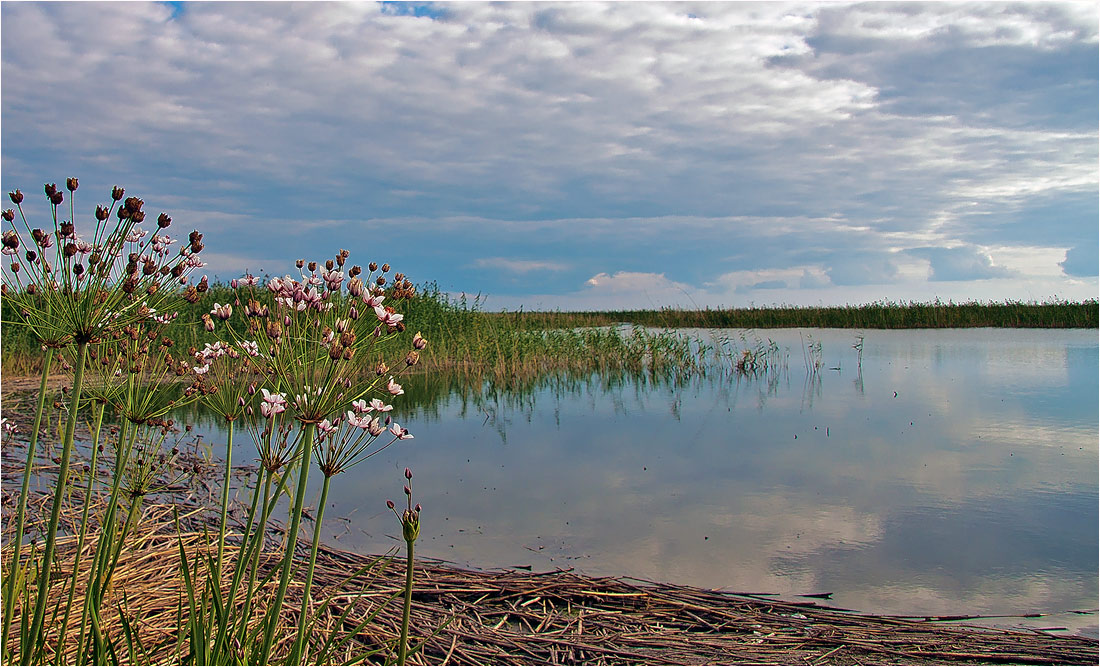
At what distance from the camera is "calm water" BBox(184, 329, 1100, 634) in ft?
13.5

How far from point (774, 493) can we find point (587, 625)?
2.80 metres

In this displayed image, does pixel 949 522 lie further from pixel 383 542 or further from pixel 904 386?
pixel 904 386

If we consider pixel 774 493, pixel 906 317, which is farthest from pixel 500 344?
pixel 906 317

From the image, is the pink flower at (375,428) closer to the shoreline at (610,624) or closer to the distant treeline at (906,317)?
the shoreline at (610,624)

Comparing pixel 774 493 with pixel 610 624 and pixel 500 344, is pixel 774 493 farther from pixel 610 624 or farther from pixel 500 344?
pixel 500 344

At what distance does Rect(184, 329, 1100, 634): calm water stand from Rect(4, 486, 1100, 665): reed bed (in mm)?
296

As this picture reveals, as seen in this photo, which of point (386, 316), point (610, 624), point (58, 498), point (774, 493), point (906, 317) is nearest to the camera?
point (58, 498)

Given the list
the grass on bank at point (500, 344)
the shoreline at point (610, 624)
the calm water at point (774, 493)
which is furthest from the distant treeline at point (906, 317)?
the shoreline at point (610, 624)

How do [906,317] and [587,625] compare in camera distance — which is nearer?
[587,625]

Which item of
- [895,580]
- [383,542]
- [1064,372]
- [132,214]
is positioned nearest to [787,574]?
[895,580]

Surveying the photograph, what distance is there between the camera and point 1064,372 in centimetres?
1348

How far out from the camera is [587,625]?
11.0 feet

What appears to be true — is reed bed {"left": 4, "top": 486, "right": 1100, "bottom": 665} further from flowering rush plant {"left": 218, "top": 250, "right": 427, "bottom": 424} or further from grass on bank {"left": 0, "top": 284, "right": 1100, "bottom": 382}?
grass on bank {"left": 0, "top": 284, "right": 1100, "bottom": 382}

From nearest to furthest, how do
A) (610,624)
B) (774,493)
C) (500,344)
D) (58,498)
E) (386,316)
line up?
(58,498) → (386,316) → (610,624) → (774,493) → (500,344)
